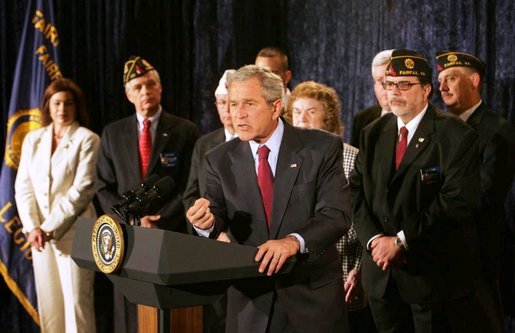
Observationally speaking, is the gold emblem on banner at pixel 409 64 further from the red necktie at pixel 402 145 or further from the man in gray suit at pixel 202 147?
the man in gray suit at pixel 202 147

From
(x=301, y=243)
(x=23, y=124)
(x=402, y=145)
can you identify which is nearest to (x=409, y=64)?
(x=402, y=145)

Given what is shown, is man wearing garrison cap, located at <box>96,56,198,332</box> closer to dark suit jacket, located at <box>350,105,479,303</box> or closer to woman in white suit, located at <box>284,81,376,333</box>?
woman in white suit, located at <box>284,81,376,333</box>

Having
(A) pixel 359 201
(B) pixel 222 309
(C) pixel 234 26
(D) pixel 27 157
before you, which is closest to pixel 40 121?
(D) pixel 27 157

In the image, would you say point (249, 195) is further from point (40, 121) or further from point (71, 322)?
point (40, 121)

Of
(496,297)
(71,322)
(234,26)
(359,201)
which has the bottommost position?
(71,322)

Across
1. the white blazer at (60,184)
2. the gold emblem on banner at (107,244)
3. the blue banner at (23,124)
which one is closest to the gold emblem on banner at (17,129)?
the blue banner at (23,124)

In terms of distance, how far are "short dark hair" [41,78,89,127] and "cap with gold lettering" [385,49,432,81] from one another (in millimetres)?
2434

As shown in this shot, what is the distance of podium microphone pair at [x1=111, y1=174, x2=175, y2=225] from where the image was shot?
2.43 meters

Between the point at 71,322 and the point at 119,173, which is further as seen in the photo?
the point at 71,322

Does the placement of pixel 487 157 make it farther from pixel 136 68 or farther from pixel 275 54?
pixel 136 68

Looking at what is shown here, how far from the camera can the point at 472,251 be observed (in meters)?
3.68

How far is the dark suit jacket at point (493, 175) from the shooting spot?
3979 millimetres

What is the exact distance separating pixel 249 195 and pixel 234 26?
326 cm

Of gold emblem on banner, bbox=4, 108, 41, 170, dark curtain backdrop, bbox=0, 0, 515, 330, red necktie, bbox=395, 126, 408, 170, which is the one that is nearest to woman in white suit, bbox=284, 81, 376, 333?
red necktie, bbox=395, 126, 408, 170
